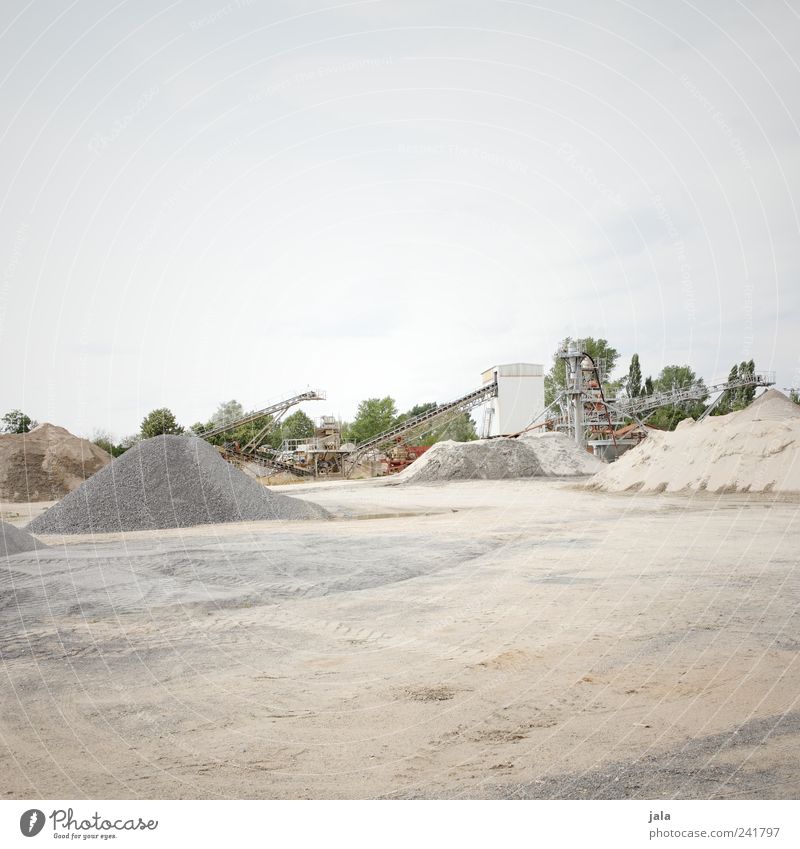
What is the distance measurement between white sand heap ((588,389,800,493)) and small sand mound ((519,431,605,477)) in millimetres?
10285

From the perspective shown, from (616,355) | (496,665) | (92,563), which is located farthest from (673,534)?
(616,355)

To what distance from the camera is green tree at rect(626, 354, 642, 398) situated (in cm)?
5476

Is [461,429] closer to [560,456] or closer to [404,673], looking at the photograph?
[560,456]

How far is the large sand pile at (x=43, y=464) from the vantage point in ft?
109

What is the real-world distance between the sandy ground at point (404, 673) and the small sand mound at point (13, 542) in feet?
2.61

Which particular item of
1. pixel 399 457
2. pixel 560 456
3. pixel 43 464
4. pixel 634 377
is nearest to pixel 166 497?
pixel 43 464

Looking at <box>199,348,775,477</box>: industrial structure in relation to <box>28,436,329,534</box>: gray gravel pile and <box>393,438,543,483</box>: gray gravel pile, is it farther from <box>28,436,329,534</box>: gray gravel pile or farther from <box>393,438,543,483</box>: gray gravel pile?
<box>28,436,329,534</box>: gray gravel pile

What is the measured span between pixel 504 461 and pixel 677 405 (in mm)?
17046

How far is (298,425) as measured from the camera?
73.6 meters

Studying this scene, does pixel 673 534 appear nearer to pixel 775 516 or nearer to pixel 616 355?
pixel 775 516

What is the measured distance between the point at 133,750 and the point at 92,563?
23.7ft

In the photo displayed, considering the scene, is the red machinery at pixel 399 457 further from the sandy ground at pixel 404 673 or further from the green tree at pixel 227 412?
the sandy ground at pixel 404 673

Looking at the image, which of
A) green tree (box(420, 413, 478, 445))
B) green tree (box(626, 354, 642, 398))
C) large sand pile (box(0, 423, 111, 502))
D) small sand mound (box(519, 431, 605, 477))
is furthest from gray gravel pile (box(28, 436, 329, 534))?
green tree (box(420, 413, 478, 445))

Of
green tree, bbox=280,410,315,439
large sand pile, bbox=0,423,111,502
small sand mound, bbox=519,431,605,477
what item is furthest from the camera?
green tree, bbox=280,410,315,439
